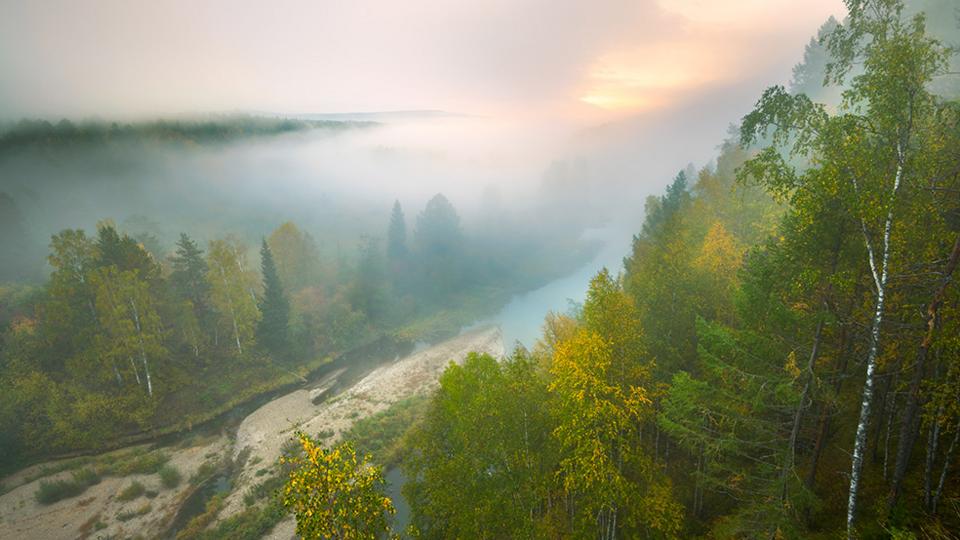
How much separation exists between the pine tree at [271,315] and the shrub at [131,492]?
2091 cm

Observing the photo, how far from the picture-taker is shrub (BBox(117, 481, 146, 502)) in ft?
90.3

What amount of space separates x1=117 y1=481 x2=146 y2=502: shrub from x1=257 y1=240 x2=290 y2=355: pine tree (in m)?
20.9

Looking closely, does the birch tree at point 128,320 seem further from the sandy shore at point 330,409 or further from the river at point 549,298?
the river at point 549,298

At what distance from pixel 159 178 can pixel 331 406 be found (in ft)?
356

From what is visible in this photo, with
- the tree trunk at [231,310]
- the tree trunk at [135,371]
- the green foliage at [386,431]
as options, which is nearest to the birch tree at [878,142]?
the green foliage at [386,431]

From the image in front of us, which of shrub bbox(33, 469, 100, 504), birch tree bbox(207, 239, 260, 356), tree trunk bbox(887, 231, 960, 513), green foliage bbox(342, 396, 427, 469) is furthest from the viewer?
birch tree bbox(207, 239, 260, 356)

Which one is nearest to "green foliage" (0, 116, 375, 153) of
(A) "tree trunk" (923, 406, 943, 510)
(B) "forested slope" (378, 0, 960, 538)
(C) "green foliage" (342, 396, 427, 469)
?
(C) "green foliage" (342, 396, 427, 469)

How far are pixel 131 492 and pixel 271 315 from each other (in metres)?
22.9

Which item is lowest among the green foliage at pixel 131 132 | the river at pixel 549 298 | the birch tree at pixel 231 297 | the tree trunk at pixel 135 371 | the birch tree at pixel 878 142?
the river at pixel 549 298

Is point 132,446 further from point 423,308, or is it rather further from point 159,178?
point 159,178

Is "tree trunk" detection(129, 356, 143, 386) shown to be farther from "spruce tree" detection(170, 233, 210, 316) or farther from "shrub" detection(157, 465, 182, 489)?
"shrub" detection(157, 465, 182, 489)

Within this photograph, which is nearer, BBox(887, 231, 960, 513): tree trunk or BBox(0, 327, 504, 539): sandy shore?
BBox(887, 231, 960, 513): tree trunk

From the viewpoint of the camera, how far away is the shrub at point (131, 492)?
1084 inches

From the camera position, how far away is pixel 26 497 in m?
27.2
